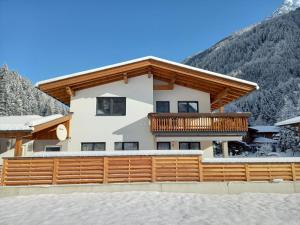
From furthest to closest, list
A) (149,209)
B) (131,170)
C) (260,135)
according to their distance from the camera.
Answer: (260,135)
(131,170)
(149,209)

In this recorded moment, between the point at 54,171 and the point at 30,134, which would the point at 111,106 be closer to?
the point at 30,134

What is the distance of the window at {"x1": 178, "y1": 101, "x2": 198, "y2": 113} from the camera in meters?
16.8

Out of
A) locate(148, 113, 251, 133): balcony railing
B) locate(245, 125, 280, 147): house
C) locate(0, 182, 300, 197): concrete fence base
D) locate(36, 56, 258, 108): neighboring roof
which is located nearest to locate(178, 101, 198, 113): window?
locate(36, 56, 258, 108): neighboring roof

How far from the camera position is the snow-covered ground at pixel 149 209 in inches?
273

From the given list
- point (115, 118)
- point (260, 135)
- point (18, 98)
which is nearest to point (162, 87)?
point (115, 118)

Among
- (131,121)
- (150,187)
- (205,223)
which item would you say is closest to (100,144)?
(131,121)

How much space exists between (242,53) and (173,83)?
293 feet

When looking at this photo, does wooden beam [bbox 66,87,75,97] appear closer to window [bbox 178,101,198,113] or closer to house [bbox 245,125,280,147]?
window [bbox 178,101,198,113]

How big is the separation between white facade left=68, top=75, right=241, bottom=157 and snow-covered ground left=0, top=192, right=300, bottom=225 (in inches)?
204

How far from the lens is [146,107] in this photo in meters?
15.8

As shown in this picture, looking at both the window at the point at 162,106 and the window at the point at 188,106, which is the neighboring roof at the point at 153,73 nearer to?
the window at the point at 188,106

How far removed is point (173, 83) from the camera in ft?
54.5

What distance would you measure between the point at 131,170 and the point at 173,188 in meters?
1.95

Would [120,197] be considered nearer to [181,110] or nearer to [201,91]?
[181,110]
